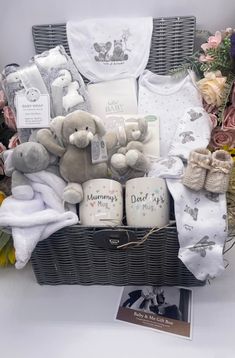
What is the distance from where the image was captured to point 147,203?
2.91 feet

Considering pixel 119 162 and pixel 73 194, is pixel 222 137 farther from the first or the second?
pixel 73 194

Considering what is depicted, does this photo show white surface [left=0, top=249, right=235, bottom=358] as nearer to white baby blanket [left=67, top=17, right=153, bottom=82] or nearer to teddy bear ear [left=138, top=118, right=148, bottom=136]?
teddy bear ear [left=138, top=118, right=148, bottom=136]

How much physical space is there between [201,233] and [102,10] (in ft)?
2.73

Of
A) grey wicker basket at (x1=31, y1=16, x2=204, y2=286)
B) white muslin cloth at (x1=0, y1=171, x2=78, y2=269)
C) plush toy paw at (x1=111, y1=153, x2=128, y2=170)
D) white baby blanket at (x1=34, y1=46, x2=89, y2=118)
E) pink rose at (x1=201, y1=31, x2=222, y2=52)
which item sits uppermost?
pink rose at (x1=201, y1=31, x2=222, y2=52)

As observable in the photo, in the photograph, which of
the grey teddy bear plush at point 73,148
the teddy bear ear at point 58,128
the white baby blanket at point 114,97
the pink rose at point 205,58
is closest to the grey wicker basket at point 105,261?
the grey teddy bear plush at point 73,148

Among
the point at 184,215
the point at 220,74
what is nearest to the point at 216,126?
the point at 220,74

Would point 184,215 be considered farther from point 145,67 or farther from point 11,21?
point 11,21

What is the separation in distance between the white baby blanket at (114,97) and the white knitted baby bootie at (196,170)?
40cm

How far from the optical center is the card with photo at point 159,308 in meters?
0.88

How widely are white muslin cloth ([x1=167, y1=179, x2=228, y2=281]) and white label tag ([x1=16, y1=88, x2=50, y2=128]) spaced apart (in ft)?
1.41

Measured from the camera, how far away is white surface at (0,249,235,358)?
2.75 feet

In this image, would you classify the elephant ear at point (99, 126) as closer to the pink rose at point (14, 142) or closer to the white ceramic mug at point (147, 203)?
the white ceramic mug at point (147, 203)

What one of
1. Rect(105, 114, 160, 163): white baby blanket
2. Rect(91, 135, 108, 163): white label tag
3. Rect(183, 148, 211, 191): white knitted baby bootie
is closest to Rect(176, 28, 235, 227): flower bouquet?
Rect(105, 114, 160, 163): white baby blanket

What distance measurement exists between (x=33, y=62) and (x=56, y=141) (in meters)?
0.34
